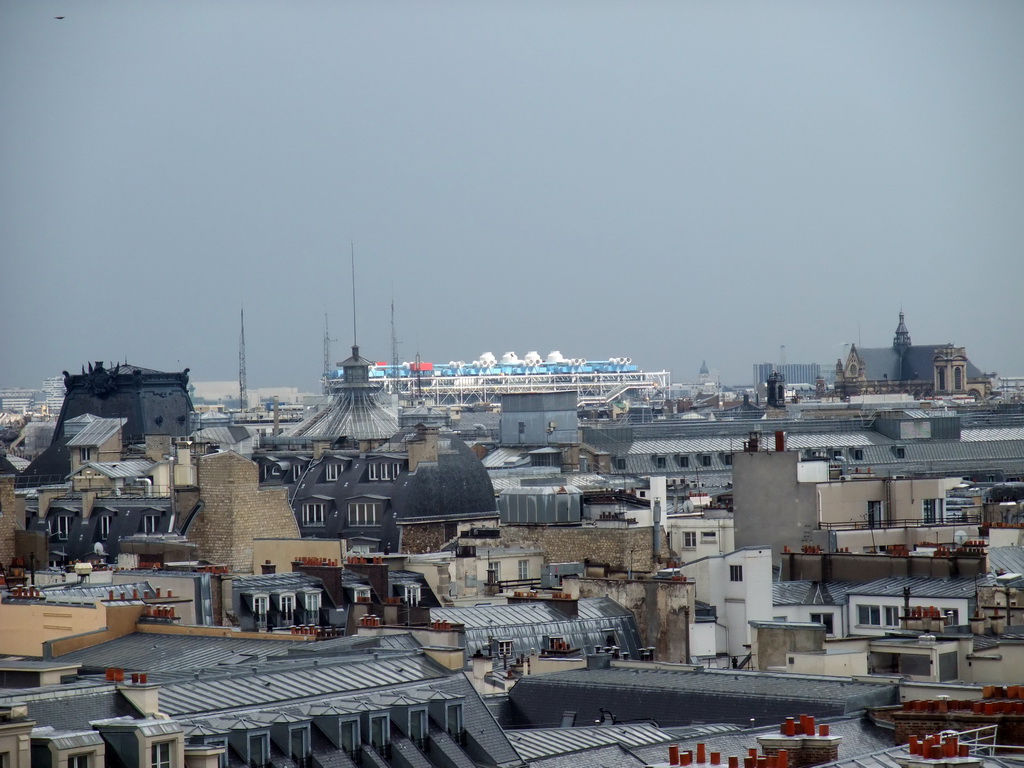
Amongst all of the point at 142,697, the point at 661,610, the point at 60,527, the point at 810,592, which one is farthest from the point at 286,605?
the point at 142,697

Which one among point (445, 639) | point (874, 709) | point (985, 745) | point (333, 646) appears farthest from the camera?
point (445, 639)

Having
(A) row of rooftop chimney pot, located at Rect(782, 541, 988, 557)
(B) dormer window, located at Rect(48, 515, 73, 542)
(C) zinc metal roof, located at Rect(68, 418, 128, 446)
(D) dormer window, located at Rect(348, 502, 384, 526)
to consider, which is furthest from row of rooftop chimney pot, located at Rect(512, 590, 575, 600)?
(C) zinc metal roof, located at Rect(68, 418, 128, 446)

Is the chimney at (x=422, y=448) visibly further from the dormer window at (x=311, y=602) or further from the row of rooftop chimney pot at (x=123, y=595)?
the row of rooftop chimney pot at (x=123, y=595)

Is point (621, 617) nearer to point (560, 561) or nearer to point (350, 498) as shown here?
point (560, 561)

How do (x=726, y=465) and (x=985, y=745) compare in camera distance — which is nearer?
(x=985, y=745)

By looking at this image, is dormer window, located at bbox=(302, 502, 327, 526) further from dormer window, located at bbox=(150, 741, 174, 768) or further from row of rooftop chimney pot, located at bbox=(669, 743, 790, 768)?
dormer window, located at bbox=(150, 741, 174, 768)

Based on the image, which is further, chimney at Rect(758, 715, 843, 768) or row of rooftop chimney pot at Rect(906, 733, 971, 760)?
chimney at Rect(758, 715, 843, 768)

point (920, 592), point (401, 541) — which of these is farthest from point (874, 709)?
point (401, 541)
